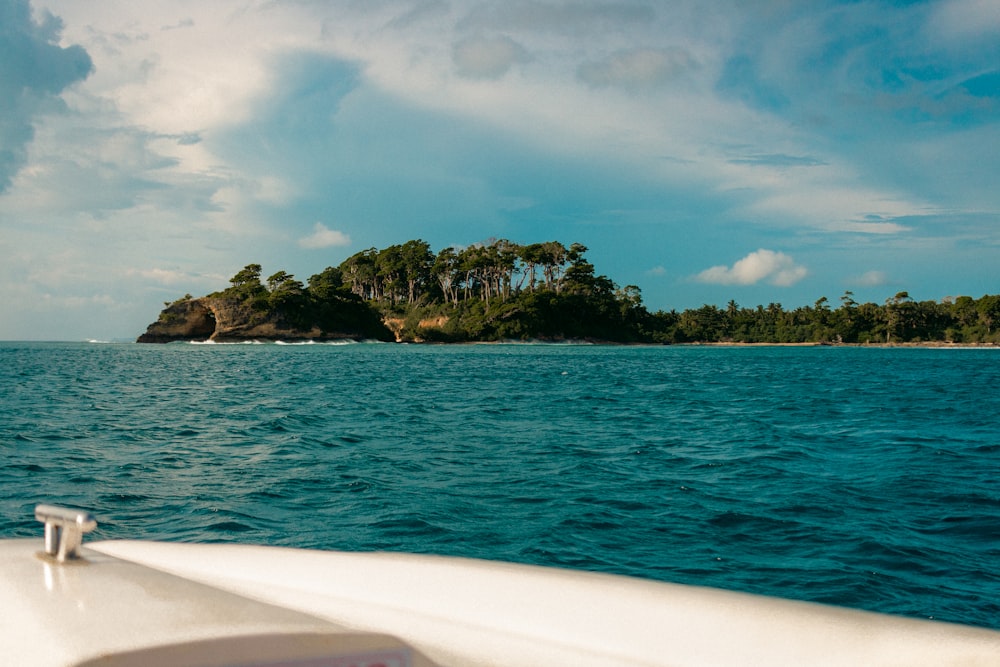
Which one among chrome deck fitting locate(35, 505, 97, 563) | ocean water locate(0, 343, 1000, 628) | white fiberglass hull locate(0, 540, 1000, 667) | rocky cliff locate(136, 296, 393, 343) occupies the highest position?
rocky cliff locate(136, 296, 393, 343)

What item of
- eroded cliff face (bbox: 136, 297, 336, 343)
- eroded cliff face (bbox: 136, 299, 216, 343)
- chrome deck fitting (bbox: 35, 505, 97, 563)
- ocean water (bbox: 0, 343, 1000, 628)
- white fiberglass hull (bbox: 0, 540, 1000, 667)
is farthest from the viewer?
eroded cliff face (bbox: 136, 299, 216, 343)

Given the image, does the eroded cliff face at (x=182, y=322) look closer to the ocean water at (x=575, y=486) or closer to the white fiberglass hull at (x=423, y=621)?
the ocean water at (x=575, y=486)

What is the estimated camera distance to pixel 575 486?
8.37 m

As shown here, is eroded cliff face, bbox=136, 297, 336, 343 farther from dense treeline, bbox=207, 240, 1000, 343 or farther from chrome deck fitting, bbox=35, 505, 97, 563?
chrome deck fitting, bbox=35, 505, 97, 563

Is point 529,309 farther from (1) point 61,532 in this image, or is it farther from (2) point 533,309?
(1) point 61,532

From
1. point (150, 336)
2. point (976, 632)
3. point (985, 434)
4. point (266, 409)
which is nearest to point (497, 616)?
point (976, 632)

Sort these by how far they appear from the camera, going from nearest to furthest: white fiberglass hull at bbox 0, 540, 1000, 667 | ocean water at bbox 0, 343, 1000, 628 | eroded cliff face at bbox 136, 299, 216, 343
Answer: white fiberglass hull at bbox 0, 540, 1000, 667 < ocean water at bbox 0, 343, 1000, 628 < eroded cliff face at bbox 136, 299, 216, 343

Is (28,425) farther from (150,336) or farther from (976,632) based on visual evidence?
(150,336)

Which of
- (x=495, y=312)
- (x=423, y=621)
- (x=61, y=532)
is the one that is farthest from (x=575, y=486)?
(x=495, y=312)

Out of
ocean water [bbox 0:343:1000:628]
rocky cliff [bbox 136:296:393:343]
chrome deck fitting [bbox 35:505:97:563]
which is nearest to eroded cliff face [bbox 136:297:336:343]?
rocky cliff [bbox 136:296:393:343]

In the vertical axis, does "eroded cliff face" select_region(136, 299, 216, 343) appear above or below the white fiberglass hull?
above

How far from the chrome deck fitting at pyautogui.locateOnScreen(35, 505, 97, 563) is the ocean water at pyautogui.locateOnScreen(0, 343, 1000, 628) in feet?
13.6

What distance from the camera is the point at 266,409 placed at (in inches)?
696

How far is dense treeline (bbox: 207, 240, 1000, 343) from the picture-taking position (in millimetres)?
109562
